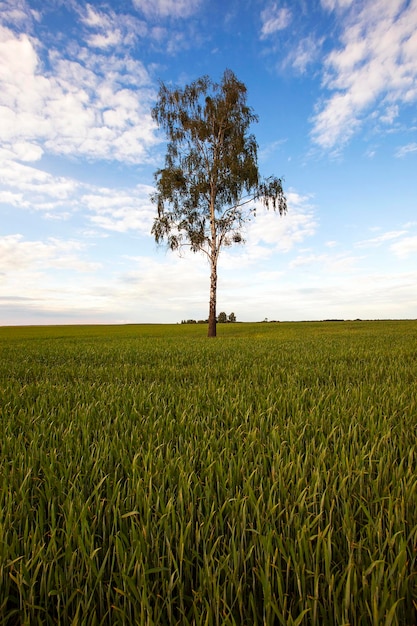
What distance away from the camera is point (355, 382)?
4980mm

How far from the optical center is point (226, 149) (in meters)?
25.2

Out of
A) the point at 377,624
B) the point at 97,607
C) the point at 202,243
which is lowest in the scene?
the point at 97,607

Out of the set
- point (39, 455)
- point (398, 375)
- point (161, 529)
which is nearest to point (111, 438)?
point (39, 455)

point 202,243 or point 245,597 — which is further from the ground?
point 202,243

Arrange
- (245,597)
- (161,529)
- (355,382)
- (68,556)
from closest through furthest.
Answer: (245,597)
(68,556)
(161,529)
(355,382)

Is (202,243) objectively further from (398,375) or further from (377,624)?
(377,624)

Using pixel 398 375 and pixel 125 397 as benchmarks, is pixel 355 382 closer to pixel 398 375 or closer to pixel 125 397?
pixel 398 375

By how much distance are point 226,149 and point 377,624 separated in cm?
2729

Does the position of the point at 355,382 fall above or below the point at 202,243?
below

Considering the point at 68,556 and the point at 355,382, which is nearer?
the point at 68,556

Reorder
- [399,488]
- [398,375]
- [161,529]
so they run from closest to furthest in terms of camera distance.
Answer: [161,529] → [399,488] → [398,375]

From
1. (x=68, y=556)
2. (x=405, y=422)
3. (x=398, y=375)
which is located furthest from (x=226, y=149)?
(x=68, y=556)

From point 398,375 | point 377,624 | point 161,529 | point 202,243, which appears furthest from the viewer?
point 202,243

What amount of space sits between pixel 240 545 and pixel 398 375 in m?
4.88
